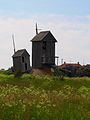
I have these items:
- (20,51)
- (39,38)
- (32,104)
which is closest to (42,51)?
(39,38)

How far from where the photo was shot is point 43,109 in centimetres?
1234

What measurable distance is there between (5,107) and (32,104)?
4.43 ft

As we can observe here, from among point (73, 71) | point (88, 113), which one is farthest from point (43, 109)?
point (73, 71)

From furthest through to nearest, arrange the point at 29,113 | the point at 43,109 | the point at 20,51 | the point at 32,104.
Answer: the point at 20,51 → the point at 32,104 → the point at 43,109 → the point at 29,113

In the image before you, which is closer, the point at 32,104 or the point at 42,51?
the point at 32,104

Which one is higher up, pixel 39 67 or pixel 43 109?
pixel 43 109

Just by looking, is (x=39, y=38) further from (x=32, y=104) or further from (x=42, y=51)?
(x=32, y=104)

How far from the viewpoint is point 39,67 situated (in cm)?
6756

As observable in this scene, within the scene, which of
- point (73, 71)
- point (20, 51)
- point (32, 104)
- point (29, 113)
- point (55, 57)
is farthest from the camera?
point (20, 51)

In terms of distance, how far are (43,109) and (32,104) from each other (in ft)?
3.68

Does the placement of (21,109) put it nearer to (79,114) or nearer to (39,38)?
(79,114)

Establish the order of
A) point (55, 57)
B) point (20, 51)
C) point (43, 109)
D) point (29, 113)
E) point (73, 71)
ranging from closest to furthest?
1. point (29, 113)
2. point (43, 109)
3. point (73, 71)
4. point (55, 57)
5. point (20, 51)

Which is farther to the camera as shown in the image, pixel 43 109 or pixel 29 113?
pixel 43 109

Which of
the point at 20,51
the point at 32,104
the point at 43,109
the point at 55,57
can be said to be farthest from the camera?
the point at 20,51
